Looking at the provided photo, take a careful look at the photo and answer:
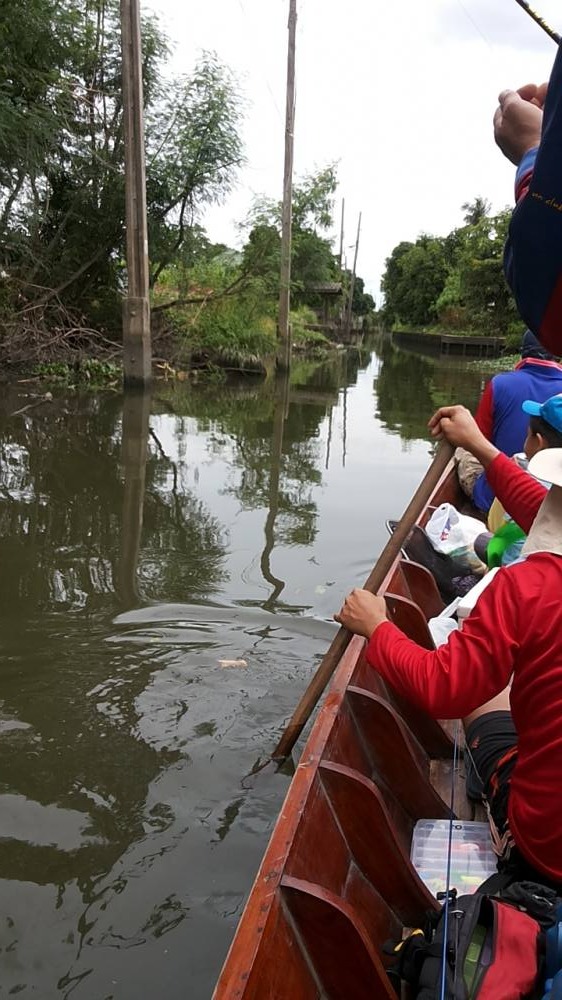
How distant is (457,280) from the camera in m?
45.8

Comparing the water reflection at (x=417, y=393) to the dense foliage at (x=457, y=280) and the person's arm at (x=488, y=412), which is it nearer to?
the dense foliage at (x=457, y=280)

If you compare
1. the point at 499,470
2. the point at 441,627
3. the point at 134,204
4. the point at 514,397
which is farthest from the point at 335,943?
the point at 134,204

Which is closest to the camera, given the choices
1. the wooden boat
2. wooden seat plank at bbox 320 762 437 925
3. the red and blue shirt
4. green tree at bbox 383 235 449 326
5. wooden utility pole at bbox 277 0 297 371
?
the wooden boat

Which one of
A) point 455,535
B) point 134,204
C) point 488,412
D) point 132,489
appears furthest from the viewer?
point 134,204

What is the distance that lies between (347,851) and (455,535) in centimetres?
246

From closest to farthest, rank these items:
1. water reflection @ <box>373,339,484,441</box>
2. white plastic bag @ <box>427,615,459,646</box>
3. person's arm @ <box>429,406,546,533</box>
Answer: person's arm @ <box>429,406,546,533</box>
white plastic bag @ <box>427,615,459,646</box>
water reflection @ <box>373,339,484,441</box>

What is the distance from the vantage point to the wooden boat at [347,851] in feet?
4.53

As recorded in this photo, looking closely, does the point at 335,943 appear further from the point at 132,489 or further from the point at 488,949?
the point at 132,489

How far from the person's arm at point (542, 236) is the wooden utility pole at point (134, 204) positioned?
11374 mm

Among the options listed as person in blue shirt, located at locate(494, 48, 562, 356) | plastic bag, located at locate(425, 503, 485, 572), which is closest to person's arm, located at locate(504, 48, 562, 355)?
person in blue shirt, located at locate(494, 48, 562, 356)

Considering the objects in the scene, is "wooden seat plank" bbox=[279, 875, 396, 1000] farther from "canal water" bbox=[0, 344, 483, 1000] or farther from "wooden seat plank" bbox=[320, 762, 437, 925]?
"canal water" bbox=[0, 344, 483, 1000]

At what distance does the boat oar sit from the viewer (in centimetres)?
224

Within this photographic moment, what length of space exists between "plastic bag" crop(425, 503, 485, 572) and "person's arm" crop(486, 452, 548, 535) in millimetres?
1630

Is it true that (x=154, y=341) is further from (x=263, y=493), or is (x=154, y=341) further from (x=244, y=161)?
(x=263, y=493)
